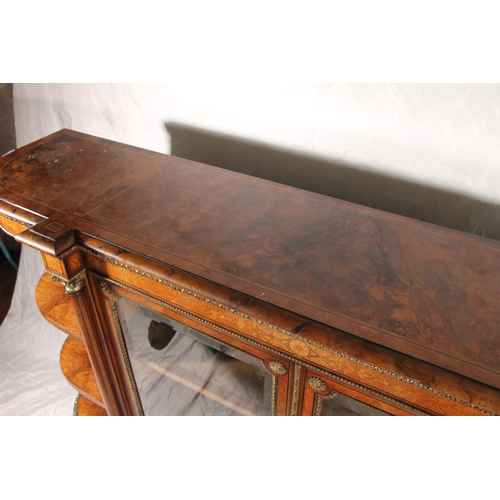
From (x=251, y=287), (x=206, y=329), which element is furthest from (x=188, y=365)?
(x=251, y=287)

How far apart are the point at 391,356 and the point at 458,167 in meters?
0.41

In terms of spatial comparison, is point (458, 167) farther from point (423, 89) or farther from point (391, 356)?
point (391, 356)

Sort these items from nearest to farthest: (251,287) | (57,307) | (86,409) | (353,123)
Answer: (251,287) < (353,123) < (57,307) < (86,409)

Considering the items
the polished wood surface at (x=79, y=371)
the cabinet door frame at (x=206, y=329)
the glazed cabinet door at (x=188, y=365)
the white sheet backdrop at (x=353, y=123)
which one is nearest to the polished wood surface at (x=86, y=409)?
the polished wood surface at (x=79, y=371)

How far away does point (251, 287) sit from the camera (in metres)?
0.68

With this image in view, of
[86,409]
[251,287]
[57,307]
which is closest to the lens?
[251,287]

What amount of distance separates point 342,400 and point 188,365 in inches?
12.7

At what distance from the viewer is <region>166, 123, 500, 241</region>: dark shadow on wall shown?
2.79 feet

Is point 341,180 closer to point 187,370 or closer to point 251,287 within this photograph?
point 251,287

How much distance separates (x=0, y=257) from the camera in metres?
1.83

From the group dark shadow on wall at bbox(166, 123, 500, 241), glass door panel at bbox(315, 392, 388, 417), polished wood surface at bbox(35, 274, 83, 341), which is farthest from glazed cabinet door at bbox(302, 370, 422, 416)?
polished wood surface at bbox(35, 274, 83, 341)

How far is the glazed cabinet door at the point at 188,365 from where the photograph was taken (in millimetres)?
765

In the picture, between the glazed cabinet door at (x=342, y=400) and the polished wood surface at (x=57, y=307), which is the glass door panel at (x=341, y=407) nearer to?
the glazed cabinet door at (x=342, y=400)

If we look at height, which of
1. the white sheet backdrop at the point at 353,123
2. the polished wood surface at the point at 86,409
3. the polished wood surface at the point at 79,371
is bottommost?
the polished wood surface at the point at 86,409
